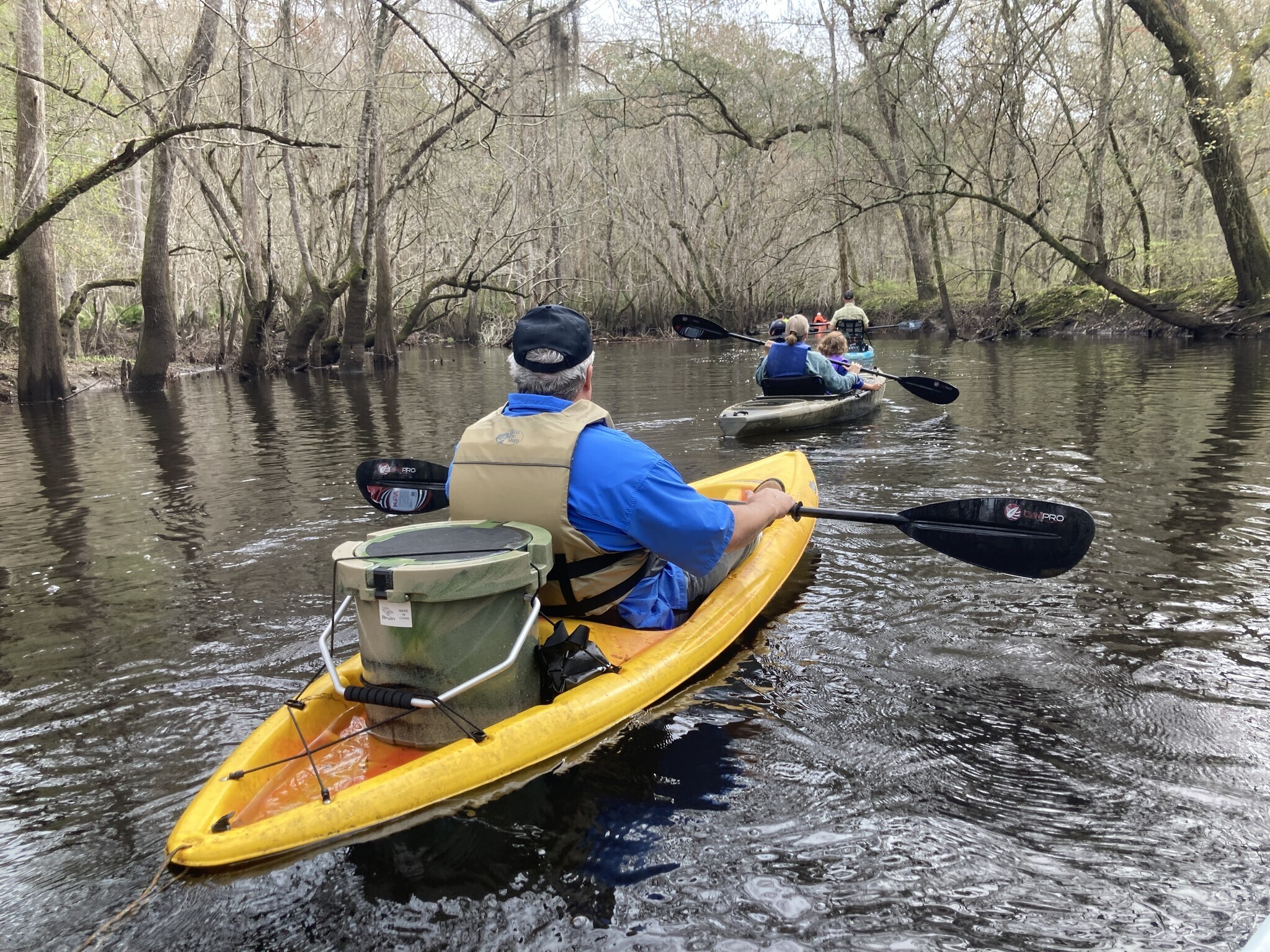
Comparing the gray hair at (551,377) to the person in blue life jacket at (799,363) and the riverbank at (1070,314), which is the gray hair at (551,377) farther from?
the riverbank at (1070,314)

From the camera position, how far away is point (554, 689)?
9.54ft

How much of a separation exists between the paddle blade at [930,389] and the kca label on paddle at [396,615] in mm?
8026

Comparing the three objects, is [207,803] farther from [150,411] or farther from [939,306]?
[939,306]

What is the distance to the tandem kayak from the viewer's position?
887cm

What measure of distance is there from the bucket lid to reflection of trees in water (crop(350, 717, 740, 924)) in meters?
0.73

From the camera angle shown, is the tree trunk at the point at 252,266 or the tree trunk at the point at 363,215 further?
the tree trunk at the point at 363,215

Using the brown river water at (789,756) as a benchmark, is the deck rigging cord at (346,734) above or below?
above

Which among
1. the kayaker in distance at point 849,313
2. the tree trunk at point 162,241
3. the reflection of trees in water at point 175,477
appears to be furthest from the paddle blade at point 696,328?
the tree trunk at point 162,241

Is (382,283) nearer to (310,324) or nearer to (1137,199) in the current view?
(310,324)

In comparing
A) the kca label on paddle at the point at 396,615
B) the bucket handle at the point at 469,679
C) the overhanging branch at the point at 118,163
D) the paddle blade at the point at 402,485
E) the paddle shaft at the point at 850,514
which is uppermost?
the overhanging branch at the point at 118,163

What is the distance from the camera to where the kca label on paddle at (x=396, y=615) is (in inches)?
94.3

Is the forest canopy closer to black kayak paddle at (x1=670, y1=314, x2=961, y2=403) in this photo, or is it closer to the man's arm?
black kayak paddle at (x1=670, y1=314, x2=961, y2=403)

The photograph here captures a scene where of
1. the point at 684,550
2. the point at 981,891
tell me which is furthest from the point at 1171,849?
the point at 684,550

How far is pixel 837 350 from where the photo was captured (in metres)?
10.8
